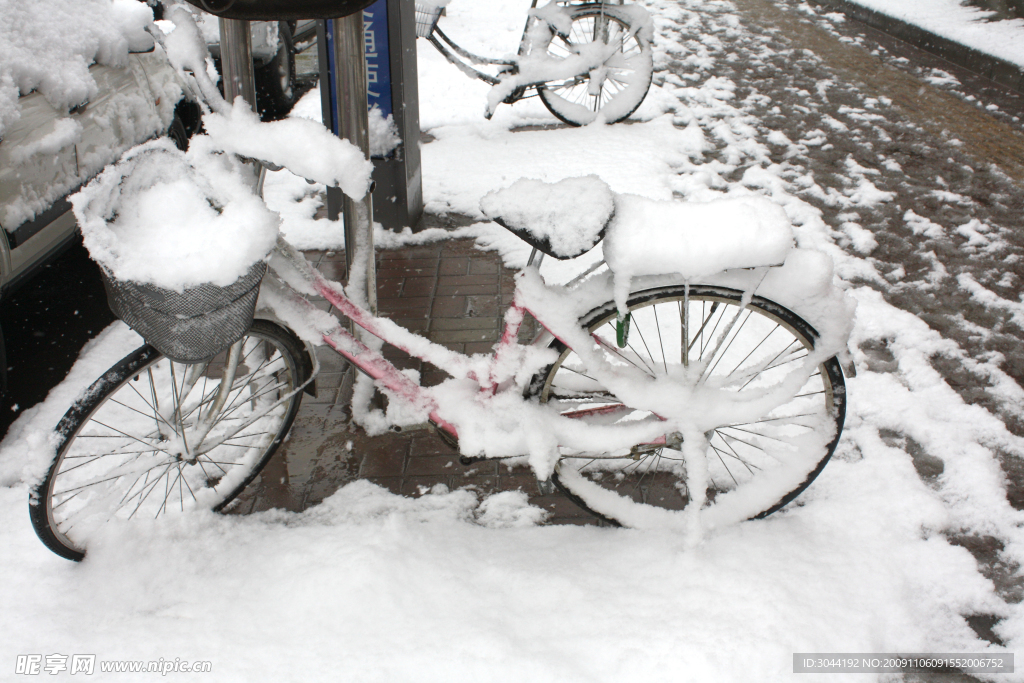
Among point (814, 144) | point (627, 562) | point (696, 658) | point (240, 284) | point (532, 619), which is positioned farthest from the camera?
point (814, 144)

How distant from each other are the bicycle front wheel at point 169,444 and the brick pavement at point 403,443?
18 centimetres

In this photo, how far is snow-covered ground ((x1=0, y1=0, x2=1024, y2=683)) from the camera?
207 cm

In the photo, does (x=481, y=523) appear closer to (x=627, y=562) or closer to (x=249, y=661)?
(x=627, y=562)

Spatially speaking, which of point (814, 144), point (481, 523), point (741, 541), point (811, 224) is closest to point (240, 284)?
point (481, 523)

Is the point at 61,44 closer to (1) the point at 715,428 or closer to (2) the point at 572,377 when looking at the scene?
(2) the point at 572,377

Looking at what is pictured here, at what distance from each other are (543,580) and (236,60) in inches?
73.6

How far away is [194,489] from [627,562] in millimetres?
1547

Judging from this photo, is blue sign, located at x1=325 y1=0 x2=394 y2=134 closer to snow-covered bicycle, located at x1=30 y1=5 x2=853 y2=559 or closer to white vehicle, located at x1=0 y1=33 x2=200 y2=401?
white vehicle, located at x1=0 y1=33 x2=200 y2=401

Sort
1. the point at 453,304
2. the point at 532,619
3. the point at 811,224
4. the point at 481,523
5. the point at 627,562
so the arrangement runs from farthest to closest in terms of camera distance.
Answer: the point at 811,224
the point at 453,304
the point at 481,523
the point at 627,562
the point at 532,619

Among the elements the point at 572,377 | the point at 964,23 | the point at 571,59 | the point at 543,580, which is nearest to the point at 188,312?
the point at 572,377

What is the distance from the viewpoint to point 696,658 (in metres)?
2.04

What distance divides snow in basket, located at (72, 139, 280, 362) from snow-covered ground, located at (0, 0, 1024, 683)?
67cm

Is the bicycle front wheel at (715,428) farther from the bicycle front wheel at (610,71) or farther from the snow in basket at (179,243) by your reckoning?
the bicycle front wheel at (610,71)

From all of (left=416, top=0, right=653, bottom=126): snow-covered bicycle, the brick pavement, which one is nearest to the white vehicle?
the brick pavement
